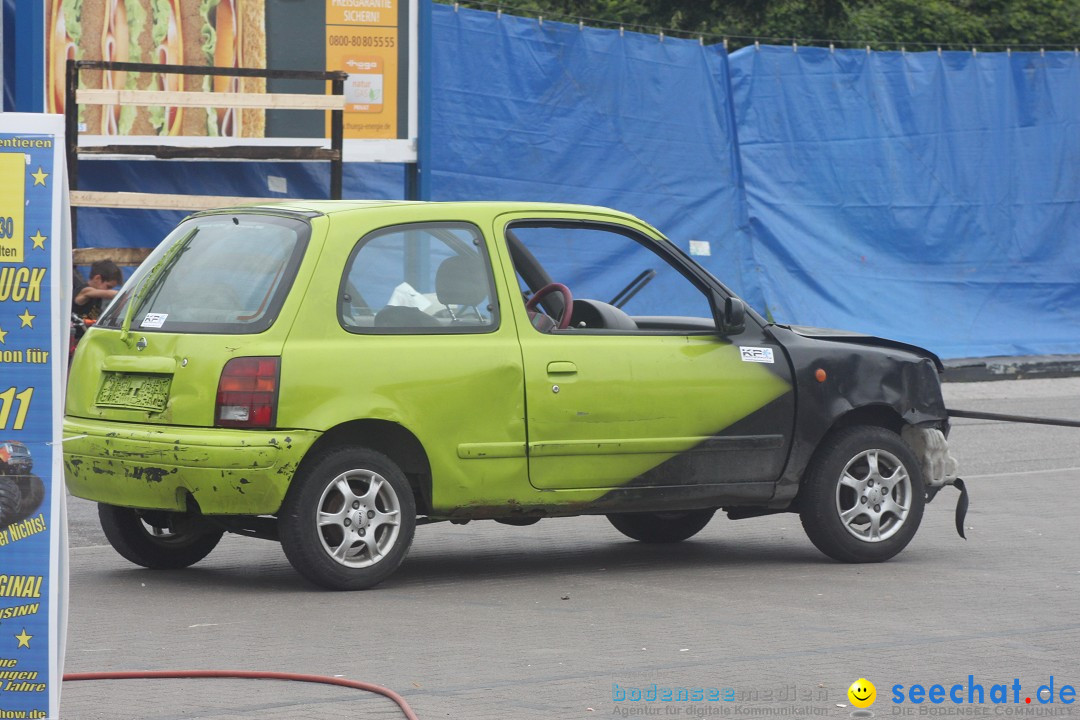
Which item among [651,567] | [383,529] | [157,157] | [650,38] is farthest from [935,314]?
[383,529]

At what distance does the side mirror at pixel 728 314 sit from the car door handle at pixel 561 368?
2.79 ft

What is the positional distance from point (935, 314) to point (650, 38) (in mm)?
4905

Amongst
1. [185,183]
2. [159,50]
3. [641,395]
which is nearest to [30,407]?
[641,395]

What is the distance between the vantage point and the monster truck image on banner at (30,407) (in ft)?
15.7

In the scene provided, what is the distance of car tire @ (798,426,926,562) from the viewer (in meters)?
8.72

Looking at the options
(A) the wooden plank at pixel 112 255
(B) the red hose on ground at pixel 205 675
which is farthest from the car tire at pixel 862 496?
(A) the wooden plank at pixel 112 255

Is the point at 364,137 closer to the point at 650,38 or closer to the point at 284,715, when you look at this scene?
the point at 650,38

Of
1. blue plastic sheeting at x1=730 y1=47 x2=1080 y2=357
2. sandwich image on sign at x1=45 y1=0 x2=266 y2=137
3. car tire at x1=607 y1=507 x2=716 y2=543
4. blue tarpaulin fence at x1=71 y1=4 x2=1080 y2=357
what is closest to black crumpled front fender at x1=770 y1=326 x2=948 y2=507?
car tire at x1=607 y1=507 x2=716 y2=543

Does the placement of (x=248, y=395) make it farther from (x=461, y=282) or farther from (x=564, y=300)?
(x=564, y=300)

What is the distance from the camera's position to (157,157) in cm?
1570

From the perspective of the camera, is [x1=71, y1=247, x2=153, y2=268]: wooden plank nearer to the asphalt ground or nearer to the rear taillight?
the asphalt ground

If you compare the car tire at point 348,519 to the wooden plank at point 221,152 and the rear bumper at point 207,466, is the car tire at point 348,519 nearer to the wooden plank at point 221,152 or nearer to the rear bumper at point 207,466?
the rear bumper at point 207,466

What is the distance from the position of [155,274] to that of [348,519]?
1.50 meters

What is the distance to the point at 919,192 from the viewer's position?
21.0 m
